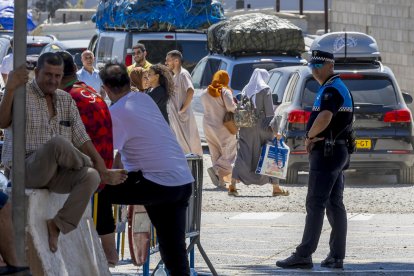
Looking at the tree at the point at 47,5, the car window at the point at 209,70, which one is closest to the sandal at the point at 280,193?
the car window at the point at 209,70

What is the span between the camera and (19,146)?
6422 mm

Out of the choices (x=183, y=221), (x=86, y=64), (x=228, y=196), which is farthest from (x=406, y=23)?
(x=183, y=221)

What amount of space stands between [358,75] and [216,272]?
824cm

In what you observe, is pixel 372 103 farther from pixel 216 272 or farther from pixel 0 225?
pixel 0 225

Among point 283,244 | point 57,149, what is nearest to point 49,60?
point 57,149

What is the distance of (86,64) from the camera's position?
19.2 m

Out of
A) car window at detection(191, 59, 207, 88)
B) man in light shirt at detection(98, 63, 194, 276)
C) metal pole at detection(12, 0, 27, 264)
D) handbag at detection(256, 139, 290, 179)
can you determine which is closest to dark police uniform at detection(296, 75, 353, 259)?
man in light shirt at detection(98, 63, 194, 276)

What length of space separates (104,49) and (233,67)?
5150mm

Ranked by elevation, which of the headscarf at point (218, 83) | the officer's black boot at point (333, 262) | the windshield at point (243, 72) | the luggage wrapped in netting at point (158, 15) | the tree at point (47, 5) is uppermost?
the luggage wrapped in netting at point (158, 15)

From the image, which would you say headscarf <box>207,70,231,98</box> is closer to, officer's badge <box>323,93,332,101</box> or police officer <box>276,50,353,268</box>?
police officer <box>276,50,353,268</box>

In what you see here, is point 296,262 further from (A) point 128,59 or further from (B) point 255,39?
(A) point 128,59

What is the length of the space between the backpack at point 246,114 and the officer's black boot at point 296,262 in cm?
586

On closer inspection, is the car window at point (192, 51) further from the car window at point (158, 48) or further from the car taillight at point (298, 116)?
the car taillight at point (298, 116)

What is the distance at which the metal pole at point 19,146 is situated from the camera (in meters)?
6.41
